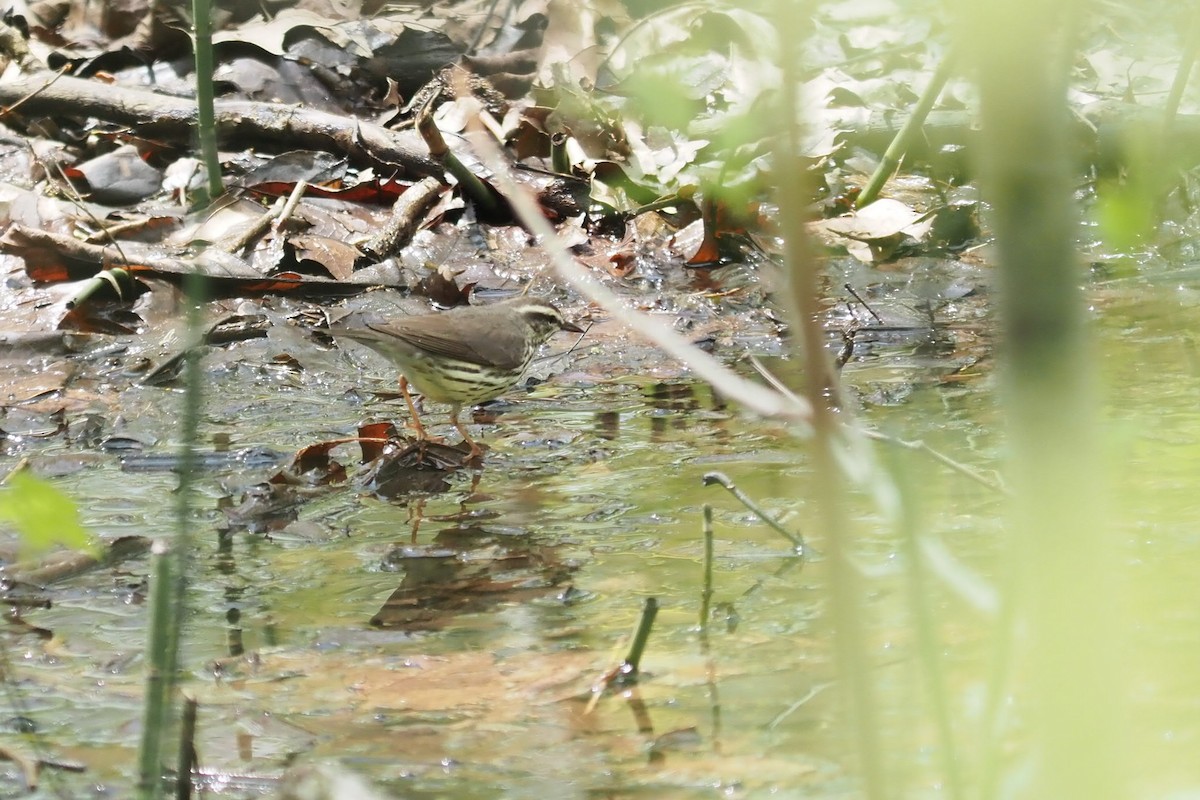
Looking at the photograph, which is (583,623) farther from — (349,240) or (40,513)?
(349,240)

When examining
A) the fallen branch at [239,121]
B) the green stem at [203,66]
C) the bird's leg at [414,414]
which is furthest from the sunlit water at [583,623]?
the fallen branch at [239,121]

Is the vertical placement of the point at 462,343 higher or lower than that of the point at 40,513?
lower

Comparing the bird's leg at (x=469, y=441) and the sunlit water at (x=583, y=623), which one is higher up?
the sunlit water at (x=583, y=623)

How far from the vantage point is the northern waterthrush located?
5719 mm

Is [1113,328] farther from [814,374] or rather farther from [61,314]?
[814,374]

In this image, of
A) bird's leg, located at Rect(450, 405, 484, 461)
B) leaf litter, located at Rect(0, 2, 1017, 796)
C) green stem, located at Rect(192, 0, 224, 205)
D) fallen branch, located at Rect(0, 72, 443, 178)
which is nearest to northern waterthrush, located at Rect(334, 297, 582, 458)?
bird's leg, located at Rect(450, 405, 484, 461)

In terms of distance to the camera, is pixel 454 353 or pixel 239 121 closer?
pixel 454 353

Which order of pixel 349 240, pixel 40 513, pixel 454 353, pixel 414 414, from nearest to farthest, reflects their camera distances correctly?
pixel 40 513 → pixel 414 414 → pixel 454 353 → pixel 349 240

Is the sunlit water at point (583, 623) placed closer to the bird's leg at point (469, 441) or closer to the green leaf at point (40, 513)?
the bird's leg at point (469, 441)

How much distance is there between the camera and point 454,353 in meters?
5.72

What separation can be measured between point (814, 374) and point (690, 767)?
1.57 meters

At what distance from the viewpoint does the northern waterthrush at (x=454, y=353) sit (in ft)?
18.8

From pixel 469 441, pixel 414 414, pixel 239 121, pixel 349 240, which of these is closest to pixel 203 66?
pixel 349 240

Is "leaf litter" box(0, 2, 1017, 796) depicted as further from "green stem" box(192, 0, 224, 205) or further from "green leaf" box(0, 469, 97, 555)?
"green leaf" box(0, 469, 97, 555)
